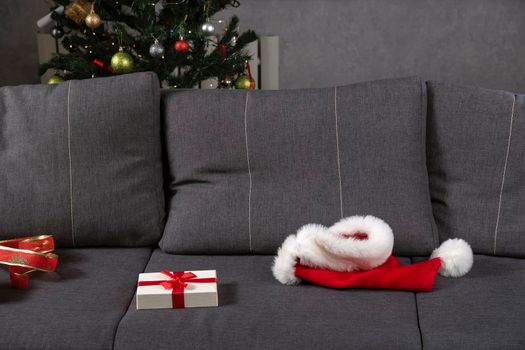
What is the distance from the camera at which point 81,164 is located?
5.41 ft

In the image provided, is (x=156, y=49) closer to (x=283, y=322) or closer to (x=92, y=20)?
(x=92, y=20)

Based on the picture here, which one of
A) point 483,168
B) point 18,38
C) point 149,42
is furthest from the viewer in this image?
point 18,38

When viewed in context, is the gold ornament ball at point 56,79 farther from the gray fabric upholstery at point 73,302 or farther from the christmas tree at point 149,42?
the gray fabric upholstery at point 73,302

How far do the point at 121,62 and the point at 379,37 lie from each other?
5.17 ft

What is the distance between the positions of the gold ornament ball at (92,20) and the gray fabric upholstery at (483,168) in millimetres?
1267

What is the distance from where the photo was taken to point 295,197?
1.62 meters

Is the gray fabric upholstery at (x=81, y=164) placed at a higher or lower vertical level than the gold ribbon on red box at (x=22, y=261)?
higher

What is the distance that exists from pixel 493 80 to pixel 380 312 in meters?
2.42

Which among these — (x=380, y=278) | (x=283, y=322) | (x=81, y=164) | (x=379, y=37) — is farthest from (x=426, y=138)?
(x=379, y=37)

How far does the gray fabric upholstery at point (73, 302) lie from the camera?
50.8 inches

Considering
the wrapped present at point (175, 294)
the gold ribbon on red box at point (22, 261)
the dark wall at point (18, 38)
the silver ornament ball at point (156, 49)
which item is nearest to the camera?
the wrapped present at point (175, 294)

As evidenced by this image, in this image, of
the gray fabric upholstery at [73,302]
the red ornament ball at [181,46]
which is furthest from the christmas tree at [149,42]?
the gray fabric upholstery at [73,302]

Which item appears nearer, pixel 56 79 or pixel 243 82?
pixel 56 79

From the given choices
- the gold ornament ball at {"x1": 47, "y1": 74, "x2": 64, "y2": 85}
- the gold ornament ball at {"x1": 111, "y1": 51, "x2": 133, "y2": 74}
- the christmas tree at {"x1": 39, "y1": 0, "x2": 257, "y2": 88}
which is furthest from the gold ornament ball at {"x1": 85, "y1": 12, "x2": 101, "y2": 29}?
the gold ornament ball at {"x1": 47, "y1": 74, "x2": 64, "y2": 85}
